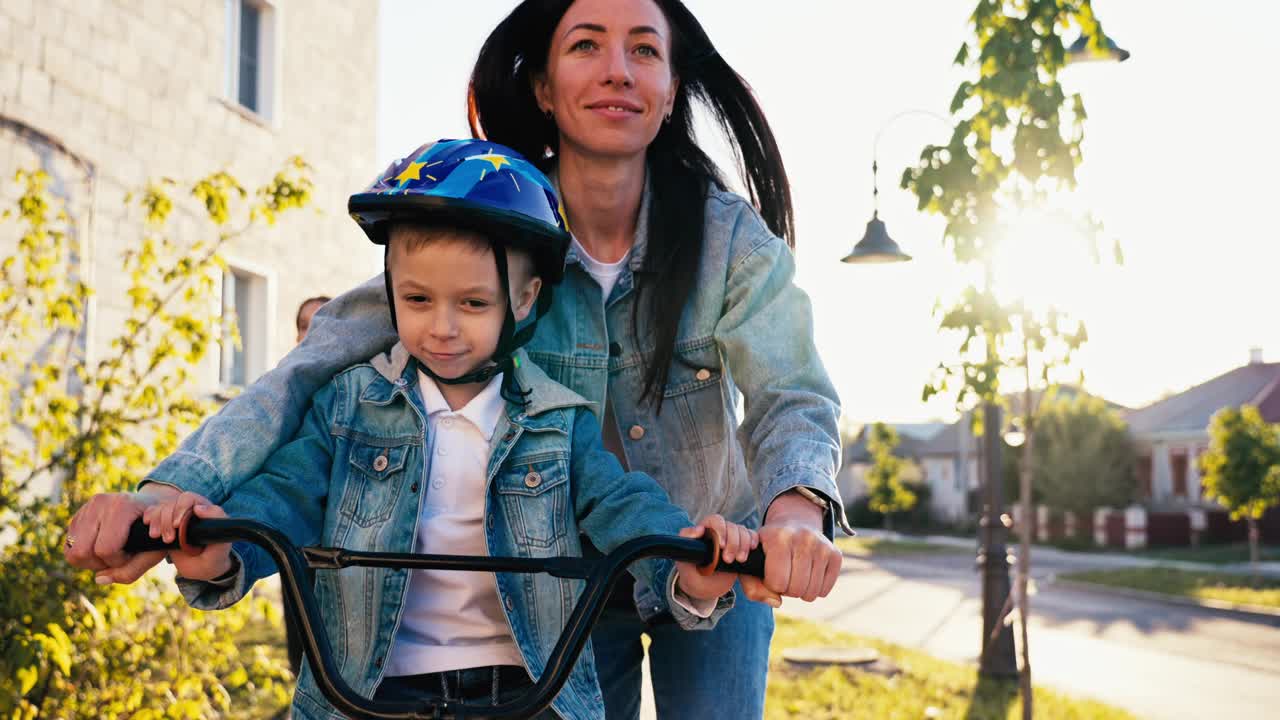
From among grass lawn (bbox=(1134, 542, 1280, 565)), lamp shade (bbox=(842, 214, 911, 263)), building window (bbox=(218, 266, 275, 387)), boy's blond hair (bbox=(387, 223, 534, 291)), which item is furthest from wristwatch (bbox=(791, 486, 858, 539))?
grass lawn (bbox=(1134, 542, 1280, 565))

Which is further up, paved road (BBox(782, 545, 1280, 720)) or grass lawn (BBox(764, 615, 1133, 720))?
grass lawn (BBox(764, 615, 1133, 720))

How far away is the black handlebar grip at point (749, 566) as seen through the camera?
1789 millimetres

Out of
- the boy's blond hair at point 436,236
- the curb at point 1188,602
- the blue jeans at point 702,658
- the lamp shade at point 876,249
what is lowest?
the curb at point 1188,602

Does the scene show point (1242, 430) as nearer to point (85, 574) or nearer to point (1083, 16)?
point (1083, 16)

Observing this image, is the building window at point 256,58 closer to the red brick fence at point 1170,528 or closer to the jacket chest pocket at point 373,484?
the jacket chest pocket at point 373,484

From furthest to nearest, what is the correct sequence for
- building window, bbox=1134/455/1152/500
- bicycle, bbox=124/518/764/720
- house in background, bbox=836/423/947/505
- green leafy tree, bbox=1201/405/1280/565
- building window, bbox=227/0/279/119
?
house in background, bbox=836/423/947/505 → building window, bbox=1134/455/1152/500 → green leafy tree, bbox=1201/405/1280/565 → building window, bbox=227/0/279/119 → bicycle, bbox=124/518/764/720

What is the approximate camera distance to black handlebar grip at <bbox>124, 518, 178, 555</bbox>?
5.98ft

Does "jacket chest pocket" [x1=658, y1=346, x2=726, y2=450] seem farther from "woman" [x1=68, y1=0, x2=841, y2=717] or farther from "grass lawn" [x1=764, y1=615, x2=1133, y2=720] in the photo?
"grass lawn" [x1=764, y1=615, x2=1133, y2=720]

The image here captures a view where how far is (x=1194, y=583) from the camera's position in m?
24.3

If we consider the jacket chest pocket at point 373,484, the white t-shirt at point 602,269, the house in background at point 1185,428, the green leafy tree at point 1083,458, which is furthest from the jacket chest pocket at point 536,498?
the house in background at point 1185,428

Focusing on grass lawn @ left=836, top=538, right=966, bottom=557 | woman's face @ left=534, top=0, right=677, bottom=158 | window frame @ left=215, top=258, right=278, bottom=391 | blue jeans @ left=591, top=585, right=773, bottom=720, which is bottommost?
grass lawn @ left=836, top=538, right=966, bottom=557

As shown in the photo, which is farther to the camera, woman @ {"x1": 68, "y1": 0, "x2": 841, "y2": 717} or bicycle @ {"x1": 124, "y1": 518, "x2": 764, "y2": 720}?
woman @ {"x1": 68, "y1": 0, "x2": 841, "y2": 717}

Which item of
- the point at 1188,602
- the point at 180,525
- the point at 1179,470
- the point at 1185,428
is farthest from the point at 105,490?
the point at 1179,470

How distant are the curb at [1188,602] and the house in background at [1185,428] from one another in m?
22.6
